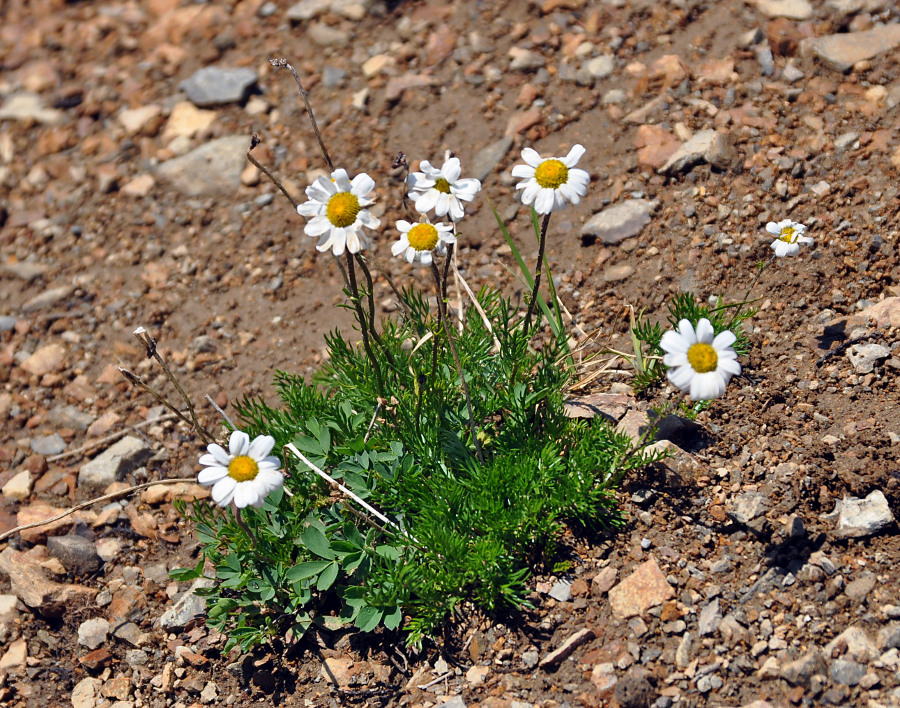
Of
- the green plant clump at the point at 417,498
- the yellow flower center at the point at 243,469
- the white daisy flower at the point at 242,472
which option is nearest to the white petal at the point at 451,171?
the green plant clump at the point at 417,498

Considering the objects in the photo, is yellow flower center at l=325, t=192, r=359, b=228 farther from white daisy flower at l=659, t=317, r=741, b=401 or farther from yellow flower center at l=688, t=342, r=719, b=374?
yellow flower center at l=688, t=342, r=719, b=374

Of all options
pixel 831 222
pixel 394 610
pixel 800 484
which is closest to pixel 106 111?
pixel 394 610

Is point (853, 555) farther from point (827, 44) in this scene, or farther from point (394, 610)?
point (827, 44)

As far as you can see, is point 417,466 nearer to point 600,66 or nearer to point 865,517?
point 865,517

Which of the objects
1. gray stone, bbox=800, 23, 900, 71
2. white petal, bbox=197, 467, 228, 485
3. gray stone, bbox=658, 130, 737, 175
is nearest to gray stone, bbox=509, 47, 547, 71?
gray stone, bbox=658, 130, 737, 175

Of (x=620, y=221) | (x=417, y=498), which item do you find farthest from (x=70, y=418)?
(x=620, y=221)

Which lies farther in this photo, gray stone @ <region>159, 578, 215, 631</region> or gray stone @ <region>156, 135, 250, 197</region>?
gray stone @ <region>156, 135, 250, 197</region>

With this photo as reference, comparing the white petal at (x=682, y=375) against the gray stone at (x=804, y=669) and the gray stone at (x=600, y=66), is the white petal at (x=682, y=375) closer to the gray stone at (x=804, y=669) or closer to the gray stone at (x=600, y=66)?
the gray stone at (x=804, y=669)
